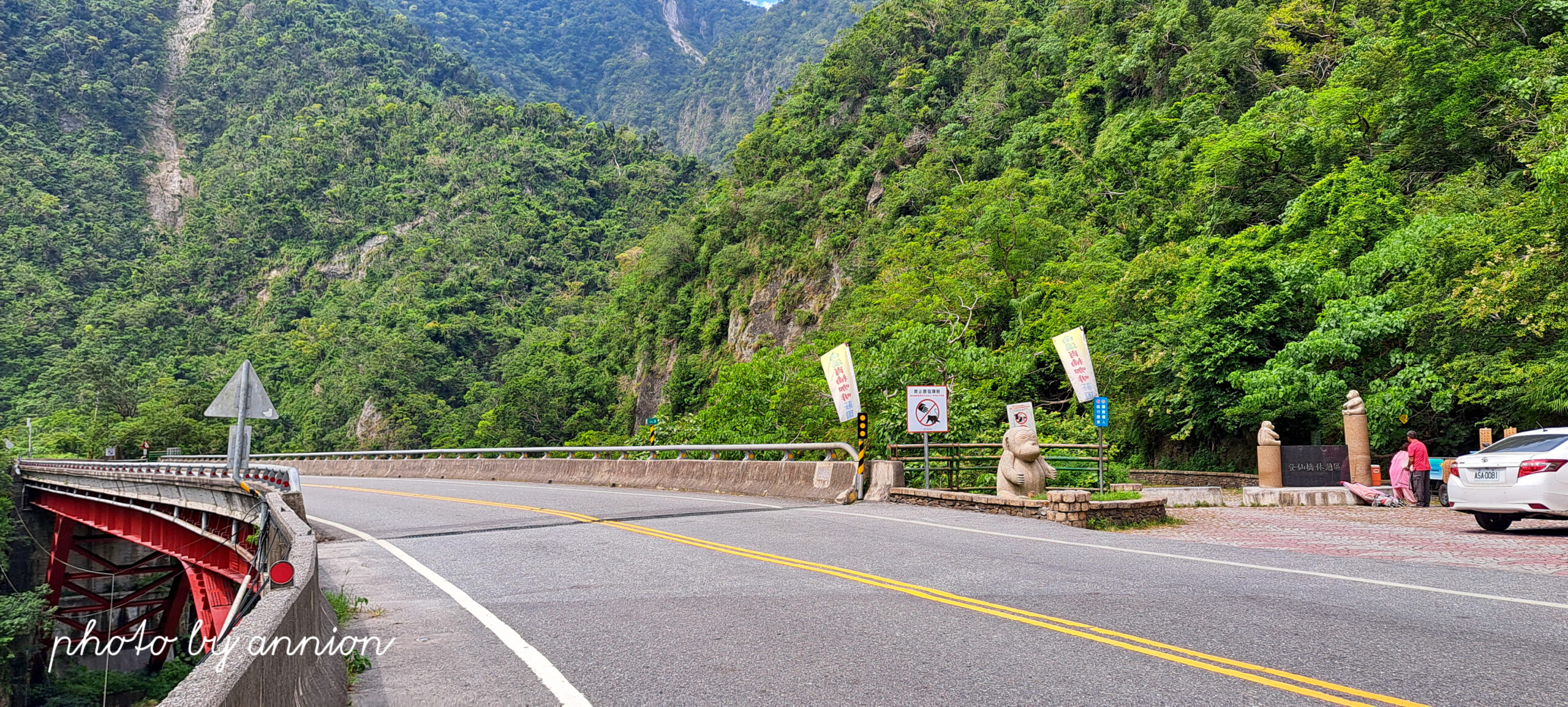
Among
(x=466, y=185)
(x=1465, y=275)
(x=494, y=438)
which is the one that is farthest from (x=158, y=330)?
(x=1465, y=275)

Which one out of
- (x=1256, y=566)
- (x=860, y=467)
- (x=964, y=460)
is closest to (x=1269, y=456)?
(x=964, y=460)

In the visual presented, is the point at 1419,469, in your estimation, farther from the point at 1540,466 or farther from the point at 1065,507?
the point at 1065,507

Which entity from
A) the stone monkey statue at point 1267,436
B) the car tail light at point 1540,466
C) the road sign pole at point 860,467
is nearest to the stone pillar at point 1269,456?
the stone monkey statue at point 1267,436

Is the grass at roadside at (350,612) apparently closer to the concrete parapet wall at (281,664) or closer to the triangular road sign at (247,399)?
the concrete parapet wall at (281,664)

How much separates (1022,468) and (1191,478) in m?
13.1

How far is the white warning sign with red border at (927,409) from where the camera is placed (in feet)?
55.1

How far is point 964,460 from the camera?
59.9ft

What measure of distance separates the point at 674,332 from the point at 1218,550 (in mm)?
61554

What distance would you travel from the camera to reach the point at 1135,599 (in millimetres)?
7449

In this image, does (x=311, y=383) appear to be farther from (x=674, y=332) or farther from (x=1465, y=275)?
(x=1465, y=275)

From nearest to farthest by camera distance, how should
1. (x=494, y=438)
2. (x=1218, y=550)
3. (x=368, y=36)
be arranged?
(x=1218, y=550)
(x=494, y=438)
(x=368, y=36)

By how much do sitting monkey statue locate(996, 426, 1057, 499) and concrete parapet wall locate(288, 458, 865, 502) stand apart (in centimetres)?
243

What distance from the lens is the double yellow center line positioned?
15.7 ft

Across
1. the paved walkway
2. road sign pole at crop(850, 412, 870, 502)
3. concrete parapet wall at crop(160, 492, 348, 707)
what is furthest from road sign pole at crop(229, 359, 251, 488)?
the paved walkway
